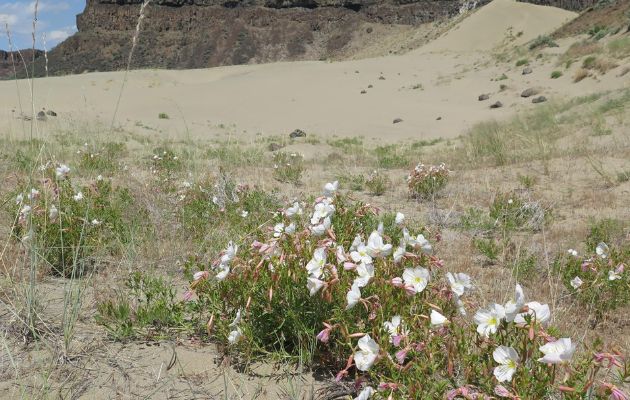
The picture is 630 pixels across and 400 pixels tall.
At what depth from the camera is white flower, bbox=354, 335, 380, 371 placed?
Answer: 1.70 metres

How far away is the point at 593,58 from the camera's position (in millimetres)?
19219

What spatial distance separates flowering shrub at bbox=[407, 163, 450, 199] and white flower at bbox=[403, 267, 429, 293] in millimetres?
4372

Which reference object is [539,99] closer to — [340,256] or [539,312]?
[340,256]

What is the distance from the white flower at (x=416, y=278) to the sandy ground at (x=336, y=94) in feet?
33.8

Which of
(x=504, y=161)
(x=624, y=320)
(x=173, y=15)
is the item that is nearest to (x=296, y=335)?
(x=624, y=320)

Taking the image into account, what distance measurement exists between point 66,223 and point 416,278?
8.19 ft

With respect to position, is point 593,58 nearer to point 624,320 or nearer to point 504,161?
point 504,161

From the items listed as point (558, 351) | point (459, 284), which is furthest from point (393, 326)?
point (558, 351)

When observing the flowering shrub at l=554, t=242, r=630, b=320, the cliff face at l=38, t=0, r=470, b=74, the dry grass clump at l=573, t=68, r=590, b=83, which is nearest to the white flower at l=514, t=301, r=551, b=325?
the flowering shrub at l=554, t=242, r=630, b=320

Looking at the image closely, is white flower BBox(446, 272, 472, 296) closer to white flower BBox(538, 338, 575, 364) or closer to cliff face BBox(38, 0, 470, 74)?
white flower BBox(538, 338, 575, 364)

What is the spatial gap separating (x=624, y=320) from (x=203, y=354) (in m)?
2.45

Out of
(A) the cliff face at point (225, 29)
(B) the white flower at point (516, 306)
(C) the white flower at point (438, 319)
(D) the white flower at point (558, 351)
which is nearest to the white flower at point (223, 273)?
(C) the white flower at point (438, 319)

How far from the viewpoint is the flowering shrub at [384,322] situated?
4.99ft

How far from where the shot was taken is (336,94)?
83.1ft
